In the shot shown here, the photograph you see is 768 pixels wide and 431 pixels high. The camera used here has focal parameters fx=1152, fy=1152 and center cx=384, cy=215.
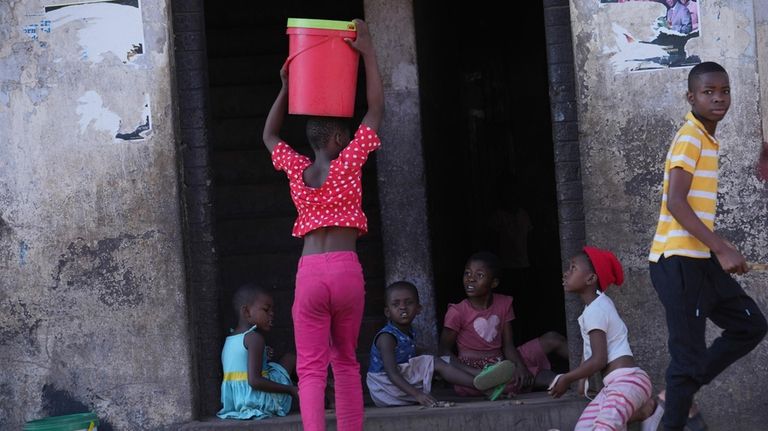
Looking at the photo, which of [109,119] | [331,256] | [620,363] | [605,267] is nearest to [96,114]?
[109,119]

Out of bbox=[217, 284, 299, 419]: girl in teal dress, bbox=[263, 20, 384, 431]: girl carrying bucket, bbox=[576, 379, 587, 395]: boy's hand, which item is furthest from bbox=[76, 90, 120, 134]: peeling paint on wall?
bbox=[576, 379, 587, 395]: boy's hand

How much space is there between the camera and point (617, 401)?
5066 mm

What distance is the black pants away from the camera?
4.46 m

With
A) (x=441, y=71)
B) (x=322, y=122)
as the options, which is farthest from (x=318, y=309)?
(x=441, y=71)

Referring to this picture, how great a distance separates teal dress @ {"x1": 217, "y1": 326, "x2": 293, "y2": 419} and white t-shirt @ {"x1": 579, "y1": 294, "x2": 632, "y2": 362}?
163cm

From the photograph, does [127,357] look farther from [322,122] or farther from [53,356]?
[322,122]

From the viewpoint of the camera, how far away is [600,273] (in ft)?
17.3

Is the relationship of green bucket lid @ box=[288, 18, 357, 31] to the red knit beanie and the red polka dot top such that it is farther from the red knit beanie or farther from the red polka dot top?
the red knit beanie

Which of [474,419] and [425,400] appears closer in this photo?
[474,419]

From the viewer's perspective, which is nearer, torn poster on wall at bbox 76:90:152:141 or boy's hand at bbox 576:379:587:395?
boy's hand at bbox 576:379:587:395

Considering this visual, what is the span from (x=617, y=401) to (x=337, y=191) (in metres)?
1.55

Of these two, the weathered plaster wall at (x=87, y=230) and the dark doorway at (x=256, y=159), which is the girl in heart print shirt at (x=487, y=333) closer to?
the dark doorway at (x=256, y=159)

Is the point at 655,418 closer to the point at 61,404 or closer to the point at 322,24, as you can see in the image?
the point at 322,24

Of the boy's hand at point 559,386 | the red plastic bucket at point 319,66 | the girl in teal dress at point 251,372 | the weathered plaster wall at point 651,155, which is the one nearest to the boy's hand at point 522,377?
the boy's hand at point 559,386
